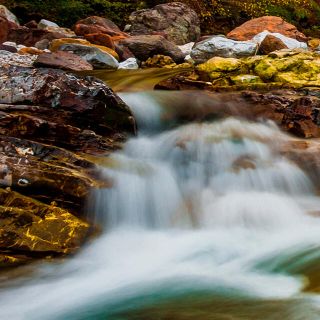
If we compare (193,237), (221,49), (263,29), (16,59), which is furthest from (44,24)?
(193,237)

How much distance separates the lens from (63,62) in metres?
11.0

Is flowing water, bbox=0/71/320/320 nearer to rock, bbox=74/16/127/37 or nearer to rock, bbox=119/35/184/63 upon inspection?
rock, bbox=119/35/184/63

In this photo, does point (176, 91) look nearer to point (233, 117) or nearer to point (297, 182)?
point (233, 117)

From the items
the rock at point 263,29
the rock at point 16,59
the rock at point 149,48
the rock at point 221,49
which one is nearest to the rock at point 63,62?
the rock at point 16,59

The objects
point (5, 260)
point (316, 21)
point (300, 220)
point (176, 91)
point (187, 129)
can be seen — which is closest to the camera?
point (5, 260)

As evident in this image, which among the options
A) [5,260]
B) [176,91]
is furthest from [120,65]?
[5,260]

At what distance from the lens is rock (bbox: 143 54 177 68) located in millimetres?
13359

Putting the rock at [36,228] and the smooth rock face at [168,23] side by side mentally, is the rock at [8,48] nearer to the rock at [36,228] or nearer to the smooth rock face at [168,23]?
the smooth rock face at [168,23]

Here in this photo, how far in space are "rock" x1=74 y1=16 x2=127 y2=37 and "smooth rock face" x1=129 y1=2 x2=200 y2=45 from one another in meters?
1.36

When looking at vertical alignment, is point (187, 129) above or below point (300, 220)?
above

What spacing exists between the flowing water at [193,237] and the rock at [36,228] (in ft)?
0.55

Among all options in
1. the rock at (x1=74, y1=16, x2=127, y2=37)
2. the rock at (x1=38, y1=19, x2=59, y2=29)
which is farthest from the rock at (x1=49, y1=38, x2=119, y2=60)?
the rock at (x1=38, y1=19, x2=59, y2=29)

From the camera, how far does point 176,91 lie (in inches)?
348

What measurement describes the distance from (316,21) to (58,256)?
2402 centimetres
